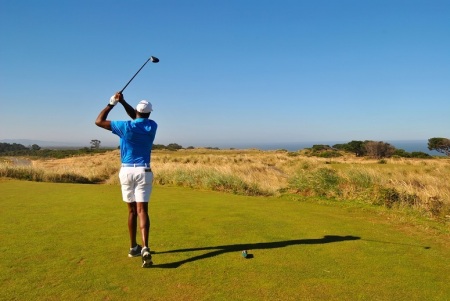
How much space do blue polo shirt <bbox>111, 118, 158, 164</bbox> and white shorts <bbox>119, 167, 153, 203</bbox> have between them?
0.15 metres

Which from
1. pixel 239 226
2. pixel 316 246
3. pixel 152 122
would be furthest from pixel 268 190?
pixel 152 122

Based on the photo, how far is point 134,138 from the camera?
18.3 feet

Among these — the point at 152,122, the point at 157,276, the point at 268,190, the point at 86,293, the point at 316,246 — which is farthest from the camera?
the point at 268,190

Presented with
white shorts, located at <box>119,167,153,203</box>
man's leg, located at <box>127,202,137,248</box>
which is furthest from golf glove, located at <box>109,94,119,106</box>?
man's leg, located at <box>127,202,137,248</box>

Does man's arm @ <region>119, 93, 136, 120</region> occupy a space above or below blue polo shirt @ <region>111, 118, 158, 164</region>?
above

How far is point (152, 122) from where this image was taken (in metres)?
5.78

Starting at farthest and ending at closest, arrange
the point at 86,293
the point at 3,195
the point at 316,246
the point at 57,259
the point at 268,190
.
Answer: the point at 268,190 → the point at 3,195 → the point at 316,246 → the point at 57,259 → the point at 86,293

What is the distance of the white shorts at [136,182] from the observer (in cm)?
553

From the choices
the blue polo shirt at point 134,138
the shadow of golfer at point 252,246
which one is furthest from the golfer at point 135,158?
the shadow of golfer at point 252,246

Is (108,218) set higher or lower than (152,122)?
lower

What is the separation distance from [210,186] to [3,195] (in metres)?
8.34

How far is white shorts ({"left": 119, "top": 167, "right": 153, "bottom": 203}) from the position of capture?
18.1 feet

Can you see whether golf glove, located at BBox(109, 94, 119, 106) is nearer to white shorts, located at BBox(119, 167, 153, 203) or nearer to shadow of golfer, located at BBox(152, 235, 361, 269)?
white shorts, located at BBox(119, 167, 153, 203)

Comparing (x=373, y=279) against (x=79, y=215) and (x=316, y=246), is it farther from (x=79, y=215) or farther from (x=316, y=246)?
(x=79, y=215)
